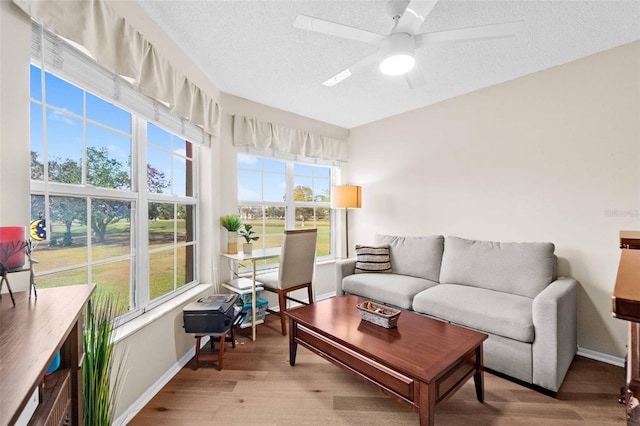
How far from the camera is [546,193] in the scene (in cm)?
250

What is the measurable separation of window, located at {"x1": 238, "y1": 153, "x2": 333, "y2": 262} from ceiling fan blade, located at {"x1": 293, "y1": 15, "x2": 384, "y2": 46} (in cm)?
194

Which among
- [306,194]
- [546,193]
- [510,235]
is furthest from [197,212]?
[546,193]

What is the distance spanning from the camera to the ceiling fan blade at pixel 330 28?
4.91 feet

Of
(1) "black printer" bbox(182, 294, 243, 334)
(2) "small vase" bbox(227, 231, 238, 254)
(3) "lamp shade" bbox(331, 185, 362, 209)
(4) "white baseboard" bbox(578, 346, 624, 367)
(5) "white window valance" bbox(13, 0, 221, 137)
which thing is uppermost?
(5) "white window valance" bbox(13, 0, 221, 137)

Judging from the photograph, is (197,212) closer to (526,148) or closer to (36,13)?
(36,13)

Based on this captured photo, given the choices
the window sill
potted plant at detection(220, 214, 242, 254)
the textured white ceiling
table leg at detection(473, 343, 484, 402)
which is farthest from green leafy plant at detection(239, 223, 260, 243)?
table leg at detection(473, 343, 484, 402)

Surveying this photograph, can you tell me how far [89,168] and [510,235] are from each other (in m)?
3.44

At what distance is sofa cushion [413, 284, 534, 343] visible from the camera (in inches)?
73.8

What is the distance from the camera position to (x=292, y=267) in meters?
2.72

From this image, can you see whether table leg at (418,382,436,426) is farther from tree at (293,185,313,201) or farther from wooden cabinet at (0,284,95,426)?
tree at (293,185,313,201)

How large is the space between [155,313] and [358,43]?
8.07 feet

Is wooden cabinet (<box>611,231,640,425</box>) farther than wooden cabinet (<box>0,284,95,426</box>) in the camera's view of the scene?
Yes

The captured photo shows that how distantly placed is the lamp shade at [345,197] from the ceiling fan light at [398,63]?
1.95 meters

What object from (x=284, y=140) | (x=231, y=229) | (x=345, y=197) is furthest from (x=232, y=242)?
(x=345, y=197)
